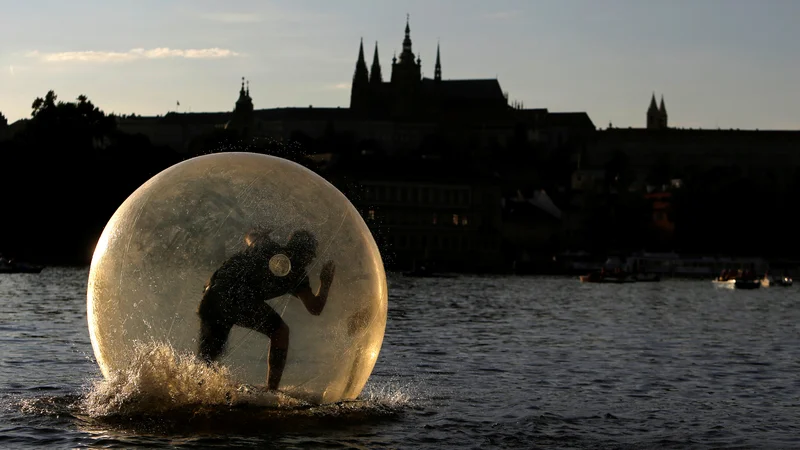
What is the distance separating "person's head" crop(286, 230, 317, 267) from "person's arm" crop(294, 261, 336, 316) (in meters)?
0.23

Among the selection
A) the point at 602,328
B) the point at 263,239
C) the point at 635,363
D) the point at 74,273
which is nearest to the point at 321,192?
the point at 263,239

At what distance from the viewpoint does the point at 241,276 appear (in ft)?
59.1

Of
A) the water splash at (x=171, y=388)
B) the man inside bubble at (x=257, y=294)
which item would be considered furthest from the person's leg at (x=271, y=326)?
the water splash at (x=171, y=388)

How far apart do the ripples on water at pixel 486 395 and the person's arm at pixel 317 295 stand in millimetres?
1409

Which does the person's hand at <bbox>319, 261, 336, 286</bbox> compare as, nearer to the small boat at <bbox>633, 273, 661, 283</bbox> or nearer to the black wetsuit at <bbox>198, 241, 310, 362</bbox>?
the black wetsuit at <bbox>198, 241, 310, 362</bbox>

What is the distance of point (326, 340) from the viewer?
60.2 ft

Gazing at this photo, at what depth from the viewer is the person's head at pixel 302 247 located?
18.2 metres

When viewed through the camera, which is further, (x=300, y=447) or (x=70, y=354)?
(x=70, y=354)

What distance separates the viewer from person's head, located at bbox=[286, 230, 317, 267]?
18.2 meters

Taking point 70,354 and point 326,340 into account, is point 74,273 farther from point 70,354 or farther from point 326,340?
point 326,340

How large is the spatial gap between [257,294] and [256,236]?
2.21 ft

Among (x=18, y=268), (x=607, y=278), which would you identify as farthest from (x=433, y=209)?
(x=18, y=268)

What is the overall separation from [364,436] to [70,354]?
12898 mm

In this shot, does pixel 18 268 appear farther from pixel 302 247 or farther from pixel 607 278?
pixel 302 247
